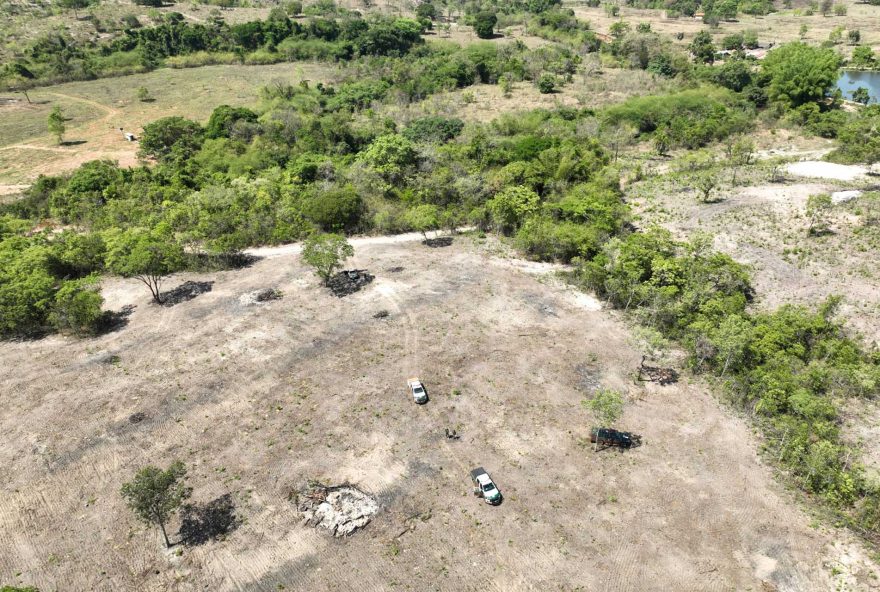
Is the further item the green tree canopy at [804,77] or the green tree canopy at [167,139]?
the green tree canopy at [804,77]

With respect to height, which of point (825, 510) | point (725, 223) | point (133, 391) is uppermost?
point (725, 223)

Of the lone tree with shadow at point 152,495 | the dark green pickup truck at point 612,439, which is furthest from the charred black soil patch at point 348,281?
the dark green pickup truck at point 612,439

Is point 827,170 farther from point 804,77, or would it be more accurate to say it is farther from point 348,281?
point 348,281

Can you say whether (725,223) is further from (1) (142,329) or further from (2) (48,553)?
(2) (48,553)

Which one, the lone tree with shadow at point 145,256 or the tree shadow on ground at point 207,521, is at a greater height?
the lone tree with shadow at point 145,256

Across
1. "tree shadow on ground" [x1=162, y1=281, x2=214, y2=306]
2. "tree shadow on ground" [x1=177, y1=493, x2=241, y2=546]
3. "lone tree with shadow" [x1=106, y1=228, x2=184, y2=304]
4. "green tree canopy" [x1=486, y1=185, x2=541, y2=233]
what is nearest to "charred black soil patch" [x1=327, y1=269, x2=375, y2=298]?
"tree shadow on ground" [x1=162, y1=281, x2=214, y2=306]

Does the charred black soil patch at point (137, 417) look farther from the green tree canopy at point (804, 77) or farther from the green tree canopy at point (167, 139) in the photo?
the green tree canopy at point (804, 77)

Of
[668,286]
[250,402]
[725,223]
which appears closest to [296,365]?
[250,402]

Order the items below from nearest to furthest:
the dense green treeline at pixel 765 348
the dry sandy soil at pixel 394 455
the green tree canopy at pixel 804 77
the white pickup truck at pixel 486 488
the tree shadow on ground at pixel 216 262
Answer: the dry sandy soil at pixel 394 455 → the white pickup truck at pixel 486 488 → the dense green treeline at pixel 765 348 → the tree shadow on ground at pixel 216 262 → the green tree canopy at pixel 804 77
